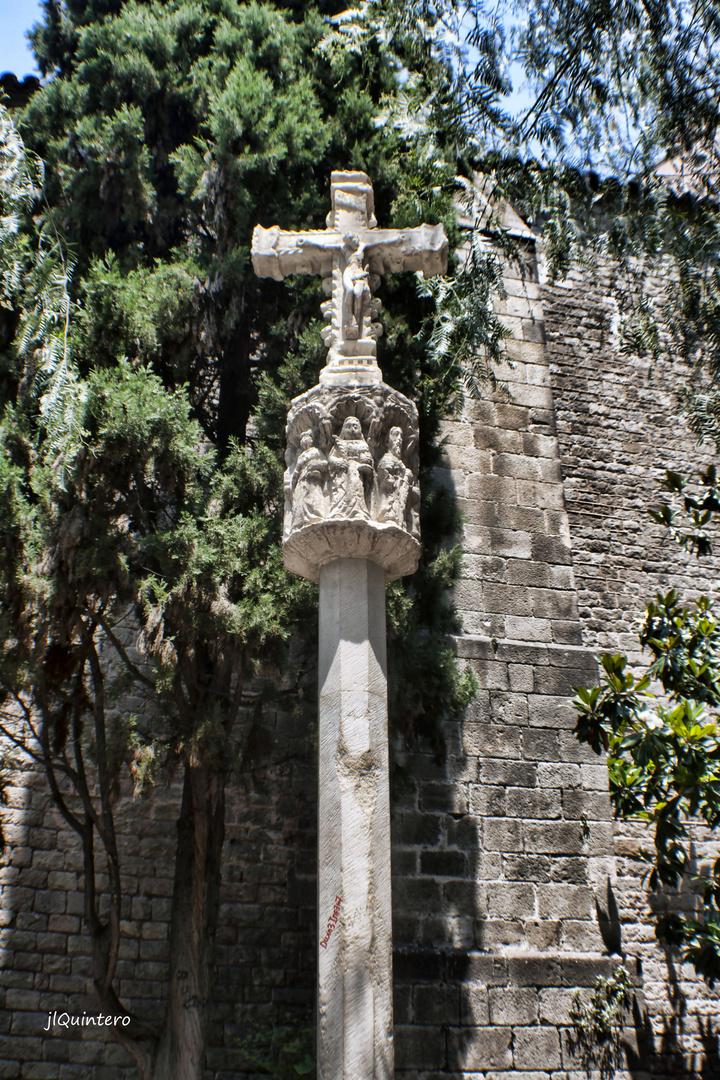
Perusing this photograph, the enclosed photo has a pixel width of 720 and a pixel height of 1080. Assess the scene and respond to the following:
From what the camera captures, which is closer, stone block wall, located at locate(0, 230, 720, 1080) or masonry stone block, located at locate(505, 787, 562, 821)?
stone block wall, located at locate(0, 230, 720, 1080)

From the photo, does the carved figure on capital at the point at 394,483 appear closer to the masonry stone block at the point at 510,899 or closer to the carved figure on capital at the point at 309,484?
the carved figure on capital at the point at 309,484

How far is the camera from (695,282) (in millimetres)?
4301

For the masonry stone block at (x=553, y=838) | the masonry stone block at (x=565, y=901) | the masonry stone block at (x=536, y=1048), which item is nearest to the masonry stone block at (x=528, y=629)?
the masonry stone block at (x=553, y=838)

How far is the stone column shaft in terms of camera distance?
302 centimetres

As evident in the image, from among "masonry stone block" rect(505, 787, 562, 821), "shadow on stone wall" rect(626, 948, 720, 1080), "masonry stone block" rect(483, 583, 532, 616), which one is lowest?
"shadow on stone wall" rect(626, 948, 720, 1080)

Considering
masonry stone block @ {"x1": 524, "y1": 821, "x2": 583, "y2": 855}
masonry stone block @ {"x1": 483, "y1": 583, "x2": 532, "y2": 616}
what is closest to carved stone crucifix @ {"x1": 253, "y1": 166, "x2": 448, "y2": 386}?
masonry stone block @ {"x1": 483, "y1": 583, "x2": 532, "y2": 616}

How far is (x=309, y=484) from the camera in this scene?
12.2 ft

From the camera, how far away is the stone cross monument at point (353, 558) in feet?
10.1

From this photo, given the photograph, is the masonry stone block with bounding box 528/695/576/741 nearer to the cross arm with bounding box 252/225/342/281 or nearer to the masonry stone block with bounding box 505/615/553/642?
the masonry stone block with bounding box 505/615/553/642

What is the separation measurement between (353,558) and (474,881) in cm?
319

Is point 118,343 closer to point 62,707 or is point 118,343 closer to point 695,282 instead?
point 62,707

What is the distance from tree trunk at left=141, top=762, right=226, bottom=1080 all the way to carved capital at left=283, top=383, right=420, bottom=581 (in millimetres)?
1761

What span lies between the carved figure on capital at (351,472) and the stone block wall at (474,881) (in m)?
1.92

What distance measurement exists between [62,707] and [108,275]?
8.13 feet
